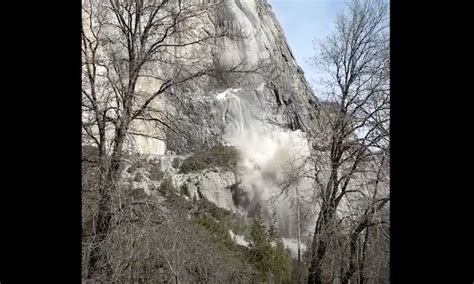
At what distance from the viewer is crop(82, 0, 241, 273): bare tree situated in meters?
4.75

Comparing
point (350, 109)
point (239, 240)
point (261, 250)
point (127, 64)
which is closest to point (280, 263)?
point (261, 250)

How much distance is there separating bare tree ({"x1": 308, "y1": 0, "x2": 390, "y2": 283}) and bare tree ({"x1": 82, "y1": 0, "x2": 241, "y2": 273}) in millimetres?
1507

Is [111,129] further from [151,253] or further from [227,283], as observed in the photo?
[227,283]

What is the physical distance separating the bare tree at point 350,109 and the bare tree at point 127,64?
151 centimetres

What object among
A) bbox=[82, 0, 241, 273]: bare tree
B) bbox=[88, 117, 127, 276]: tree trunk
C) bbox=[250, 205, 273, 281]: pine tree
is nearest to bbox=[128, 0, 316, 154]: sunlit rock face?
bbox=[82, 0, 241, 273]: bare tree

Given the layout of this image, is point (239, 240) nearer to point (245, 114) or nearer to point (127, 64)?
point (245, 114)

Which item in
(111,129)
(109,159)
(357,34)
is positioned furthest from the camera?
(357,34)

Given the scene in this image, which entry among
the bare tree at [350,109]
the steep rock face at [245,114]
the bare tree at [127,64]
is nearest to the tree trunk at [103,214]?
the bare tree at [127,64]

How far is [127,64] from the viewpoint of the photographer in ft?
17.5
